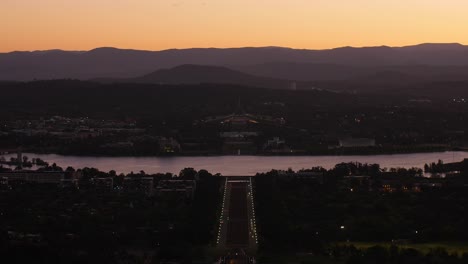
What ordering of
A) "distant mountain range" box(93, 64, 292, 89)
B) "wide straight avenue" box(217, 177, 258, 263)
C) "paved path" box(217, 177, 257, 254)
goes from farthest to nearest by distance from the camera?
"distant mountain range" box(93, 64, 292, 89)
"paved path" box(217, 177, 257, 254)
"wide straight avenue" box(217, 177, 258, 263)

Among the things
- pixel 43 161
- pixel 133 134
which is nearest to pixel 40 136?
pixel 133 134

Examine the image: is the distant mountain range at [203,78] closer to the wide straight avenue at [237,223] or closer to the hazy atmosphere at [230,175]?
the hazy atmosphere at [230,175]

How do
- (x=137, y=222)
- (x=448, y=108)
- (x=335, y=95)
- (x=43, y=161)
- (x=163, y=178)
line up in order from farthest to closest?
(x=335, y=95)
(x=448, y=108)
(x=43, y=161)
(x=163, y=178)
(x=137, y=222)

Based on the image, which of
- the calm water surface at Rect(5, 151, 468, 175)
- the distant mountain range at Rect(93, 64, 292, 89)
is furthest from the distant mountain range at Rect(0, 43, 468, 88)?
the calm water surface at Rect(5, 151, 468, 175)

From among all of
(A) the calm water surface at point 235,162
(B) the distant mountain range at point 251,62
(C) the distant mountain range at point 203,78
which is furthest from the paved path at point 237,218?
(B) the distant mountain range at point 251,62

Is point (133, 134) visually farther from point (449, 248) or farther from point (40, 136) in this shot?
point (449, 248)

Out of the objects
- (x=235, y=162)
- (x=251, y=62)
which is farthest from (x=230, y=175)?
(x=251, y=62)

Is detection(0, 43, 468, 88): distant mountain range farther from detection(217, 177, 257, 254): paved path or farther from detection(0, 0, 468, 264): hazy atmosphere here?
detection(217, 177, 257, 254): paved path
